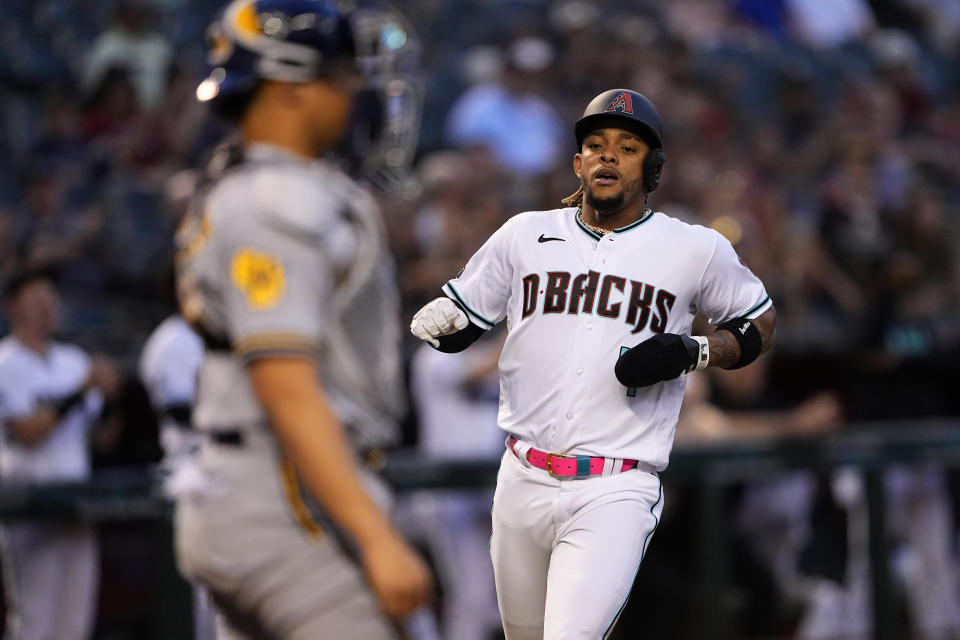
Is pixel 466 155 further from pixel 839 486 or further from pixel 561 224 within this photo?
pixel 561 224

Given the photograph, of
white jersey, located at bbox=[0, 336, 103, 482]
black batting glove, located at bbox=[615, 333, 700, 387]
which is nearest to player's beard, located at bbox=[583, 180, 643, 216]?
black batting glove, located at bbox=[615, 333, 700, 387]

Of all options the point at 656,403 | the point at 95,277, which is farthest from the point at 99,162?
the point at 656,403

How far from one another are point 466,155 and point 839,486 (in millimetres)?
2992

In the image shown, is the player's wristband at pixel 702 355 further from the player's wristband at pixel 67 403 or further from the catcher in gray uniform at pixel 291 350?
the player's wristband at pixel 67 403

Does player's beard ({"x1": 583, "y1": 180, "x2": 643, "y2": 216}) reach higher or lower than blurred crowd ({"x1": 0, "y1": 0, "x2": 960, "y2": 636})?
lower

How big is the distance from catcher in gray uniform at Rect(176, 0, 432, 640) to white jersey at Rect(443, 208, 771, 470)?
142 centimetres

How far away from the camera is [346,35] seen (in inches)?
100

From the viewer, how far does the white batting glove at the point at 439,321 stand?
156 inches

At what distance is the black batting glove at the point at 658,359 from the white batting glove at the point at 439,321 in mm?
518

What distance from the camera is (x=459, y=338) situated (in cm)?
401

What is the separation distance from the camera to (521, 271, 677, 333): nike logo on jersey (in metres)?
3.90

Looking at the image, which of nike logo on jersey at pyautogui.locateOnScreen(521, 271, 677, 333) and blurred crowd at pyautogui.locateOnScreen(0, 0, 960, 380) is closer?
nike logo on jersey at pyautogui.locateOnScreen(521, 271, 677, 333)

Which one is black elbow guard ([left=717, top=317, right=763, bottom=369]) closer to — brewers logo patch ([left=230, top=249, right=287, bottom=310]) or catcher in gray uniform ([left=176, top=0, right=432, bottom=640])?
catcher in gray uniform ([left=176, top=0, right=432, bottom=640])

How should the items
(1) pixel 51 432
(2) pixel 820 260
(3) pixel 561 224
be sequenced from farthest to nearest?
(2) pixel 820 260, (1) pixel 51 432, (3) pixel 561 224
